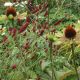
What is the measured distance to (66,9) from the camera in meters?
3.92

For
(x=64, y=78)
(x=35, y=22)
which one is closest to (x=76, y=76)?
(x=64, y=78)

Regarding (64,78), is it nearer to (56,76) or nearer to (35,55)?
(56,76)

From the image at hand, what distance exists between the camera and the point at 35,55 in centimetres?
222

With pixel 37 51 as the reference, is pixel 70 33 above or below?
above

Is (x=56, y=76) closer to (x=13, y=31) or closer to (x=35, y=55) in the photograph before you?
(x=13, y=31)

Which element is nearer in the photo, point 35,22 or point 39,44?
point 35,22

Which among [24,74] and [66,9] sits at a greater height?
[66,9]

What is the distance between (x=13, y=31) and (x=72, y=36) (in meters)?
0.49

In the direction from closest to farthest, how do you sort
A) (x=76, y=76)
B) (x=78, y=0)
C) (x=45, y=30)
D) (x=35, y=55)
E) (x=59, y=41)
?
(x=59, y=41) < (x=76, y=76) < (x=45, y=30) < (x=35, y=55) < (x=78, y=0)

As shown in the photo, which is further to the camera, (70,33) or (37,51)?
(37,51)

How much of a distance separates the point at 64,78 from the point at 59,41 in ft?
0.72

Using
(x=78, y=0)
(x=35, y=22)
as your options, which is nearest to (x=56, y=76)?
(x=35, y=22)

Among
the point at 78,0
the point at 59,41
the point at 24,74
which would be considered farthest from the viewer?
the point at 78,0

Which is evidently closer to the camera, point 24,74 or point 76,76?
point 76,76
